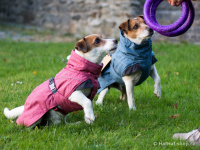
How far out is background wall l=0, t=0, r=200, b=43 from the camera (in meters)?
10.7

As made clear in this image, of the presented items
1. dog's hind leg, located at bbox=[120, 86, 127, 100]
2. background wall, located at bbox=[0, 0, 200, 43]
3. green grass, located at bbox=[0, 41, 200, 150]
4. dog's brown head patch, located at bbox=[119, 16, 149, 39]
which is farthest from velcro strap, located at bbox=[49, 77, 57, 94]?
background wall, located at bbox=[0, 0, 200, 43]

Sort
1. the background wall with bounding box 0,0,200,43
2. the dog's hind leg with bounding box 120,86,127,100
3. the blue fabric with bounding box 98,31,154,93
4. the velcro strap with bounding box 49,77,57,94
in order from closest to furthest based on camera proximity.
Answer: the velcro strap with bounding box 49,77,57,94 < the blue fabric with bounding box 98,31,154,93 < the dog's hind leg with bounding box 120,86,127,100 < the background wall with bounding box 0,0,200,43

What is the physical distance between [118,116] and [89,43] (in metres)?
1.13

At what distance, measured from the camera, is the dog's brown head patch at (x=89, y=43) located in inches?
141

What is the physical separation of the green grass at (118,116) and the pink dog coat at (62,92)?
0.20m

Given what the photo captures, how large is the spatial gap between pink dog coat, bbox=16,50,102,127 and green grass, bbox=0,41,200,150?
20 cm

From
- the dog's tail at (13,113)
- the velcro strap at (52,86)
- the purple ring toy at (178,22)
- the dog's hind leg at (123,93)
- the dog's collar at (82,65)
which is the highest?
the purple ring toy at (178,22)

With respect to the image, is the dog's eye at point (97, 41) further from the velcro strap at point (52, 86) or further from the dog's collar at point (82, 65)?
the velcro strap at point (52, 86)

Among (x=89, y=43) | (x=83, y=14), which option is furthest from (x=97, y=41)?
(x=83, y=14)

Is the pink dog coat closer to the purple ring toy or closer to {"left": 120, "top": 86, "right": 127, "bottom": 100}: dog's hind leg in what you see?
the purple ring toy

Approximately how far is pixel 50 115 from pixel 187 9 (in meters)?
2.26

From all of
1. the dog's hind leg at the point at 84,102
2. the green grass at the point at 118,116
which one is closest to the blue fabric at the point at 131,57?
the green grass at the point at 118,116

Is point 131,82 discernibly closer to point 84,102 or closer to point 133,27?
point 133,27

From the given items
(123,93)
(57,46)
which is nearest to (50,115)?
(123,93)
